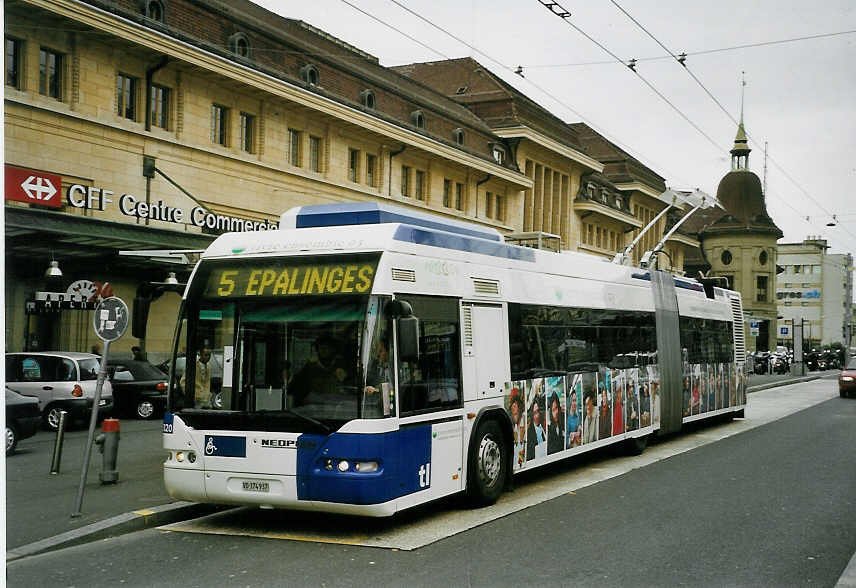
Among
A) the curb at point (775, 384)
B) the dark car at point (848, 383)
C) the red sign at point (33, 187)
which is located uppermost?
the red sign at point (33, 187)

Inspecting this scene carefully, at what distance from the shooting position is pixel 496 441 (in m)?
11.0

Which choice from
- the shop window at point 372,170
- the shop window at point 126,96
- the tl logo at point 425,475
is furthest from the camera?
the shop window at point 372,170

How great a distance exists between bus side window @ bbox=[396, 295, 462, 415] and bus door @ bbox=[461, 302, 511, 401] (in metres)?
0.20

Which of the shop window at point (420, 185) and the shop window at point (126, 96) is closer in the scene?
the shop window at point (126, 96)

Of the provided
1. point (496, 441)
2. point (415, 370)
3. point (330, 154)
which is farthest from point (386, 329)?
point (330, 154)

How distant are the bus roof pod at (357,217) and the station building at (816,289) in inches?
4986

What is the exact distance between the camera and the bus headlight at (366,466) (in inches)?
344

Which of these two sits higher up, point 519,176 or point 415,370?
point 519,176

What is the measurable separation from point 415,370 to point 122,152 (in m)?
20.0

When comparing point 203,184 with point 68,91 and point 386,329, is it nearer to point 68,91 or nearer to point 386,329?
point 68,91

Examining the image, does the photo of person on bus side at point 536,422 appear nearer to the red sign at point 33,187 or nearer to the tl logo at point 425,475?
the tl logo at point 425,475

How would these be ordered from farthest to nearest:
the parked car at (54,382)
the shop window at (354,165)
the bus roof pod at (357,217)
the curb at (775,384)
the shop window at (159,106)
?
the curb at (775,384)
the shop window at (354,165)
the shop window at (159,106)
the parked car at (54,382)
the bus roof pod at (357,217)

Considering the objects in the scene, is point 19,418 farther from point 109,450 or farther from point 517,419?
point 517,419

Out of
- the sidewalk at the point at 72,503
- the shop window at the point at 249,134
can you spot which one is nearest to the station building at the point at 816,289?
the shop window at the point at 249,134
